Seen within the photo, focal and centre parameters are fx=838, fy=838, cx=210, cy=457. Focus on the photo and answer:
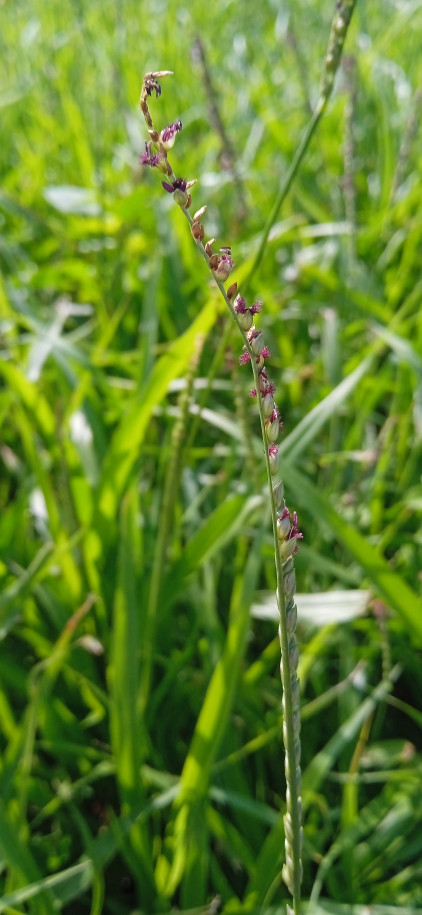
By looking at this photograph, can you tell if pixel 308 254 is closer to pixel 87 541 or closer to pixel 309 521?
pixel 309 521

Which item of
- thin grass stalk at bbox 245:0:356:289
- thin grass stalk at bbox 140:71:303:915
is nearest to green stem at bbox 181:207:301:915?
thin grass stalk at bbox 140:71:303:915

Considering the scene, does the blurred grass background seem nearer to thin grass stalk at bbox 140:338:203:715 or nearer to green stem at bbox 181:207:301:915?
thin grass stalk at bbox 140:338:203:715

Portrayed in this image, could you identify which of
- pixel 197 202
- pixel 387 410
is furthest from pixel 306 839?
pixel 197 202

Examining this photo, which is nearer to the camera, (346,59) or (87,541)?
(87,541)

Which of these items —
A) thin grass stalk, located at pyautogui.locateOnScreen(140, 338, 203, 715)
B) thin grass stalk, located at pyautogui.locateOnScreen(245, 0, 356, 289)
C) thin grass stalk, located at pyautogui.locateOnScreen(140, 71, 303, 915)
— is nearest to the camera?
thin grass stalk, located at pyautogui.locateOnScreen(140, 71, 303, 915)

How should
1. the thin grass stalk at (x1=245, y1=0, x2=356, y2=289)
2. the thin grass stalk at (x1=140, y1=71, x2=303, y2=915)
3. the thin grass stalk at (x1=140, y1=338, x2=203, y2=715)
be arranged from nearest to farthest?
the thin grass stalk at (x1=140, y1=71, x2=303, y2=915) < the thin grass stalk at (x1=245, y1=0, x2=356, y2=289) < the thin grass stalk at (x1=140, y1=338, x2=203, y2=715)
